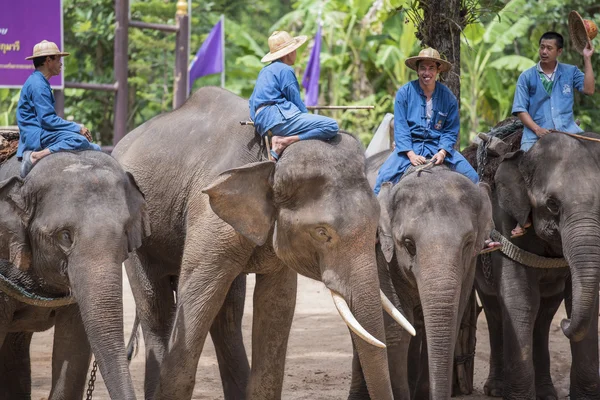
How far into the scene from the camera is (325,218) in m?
6.06

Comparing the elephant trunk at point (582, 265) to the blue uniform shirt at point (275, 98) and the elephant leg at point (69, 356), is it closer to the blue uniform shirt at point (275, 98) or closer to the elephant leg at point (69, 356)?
the blue uniform shirt at point (275, 98)

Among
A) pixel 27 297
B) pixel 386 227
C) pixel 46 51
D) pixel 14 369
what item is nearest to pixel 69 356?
pixel 27 297

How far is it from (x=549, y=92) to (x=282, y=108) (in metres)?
2.55

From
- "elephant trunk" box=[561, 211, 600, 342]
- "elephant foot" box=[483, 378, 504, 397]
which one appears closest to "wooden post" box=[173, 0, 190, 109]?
"elephant foot" box=[483, 378, 504, 397]

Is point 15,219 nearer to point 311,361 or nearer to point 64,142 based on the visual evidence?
point 64,142

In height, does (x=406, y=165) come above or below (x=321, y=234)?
above

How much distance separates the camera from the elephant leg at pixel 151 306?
7.41 metres

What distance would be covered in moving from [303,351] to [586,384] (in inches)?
123

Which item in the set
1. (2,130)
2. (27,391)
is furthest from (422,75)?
(27,391)

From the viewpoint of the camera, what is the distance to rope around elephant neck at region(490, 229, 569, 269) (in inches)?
313

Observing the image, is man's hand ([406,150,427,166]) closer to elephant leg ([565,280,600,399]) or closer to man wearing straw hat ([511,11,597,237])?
man wearing straw hat ([511,11,597,237])

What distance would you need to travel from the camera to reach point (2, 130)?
721 cm

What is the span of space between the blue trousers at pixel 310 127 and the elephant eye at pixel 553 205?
6.53ft

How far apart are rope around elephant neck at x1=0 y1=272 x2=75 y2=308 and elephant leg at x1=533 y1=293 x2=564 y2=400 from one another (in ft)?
12.4
